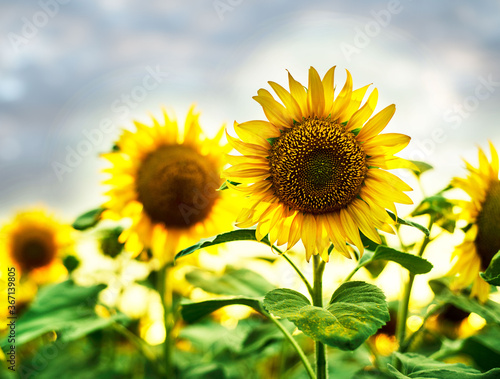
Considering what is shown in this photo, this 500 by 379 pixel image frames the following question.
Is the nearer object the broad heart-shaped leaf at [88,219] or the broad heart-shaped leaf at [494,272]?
the broad heart-shaped leaf at [494,272]

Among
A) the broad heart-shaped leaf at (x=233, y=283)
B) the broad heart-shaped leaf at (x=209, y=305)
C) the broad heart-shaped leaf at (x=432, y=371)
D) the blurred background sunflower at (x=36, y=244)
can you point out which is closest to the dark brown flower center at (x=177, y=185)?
the broad heart-shaped leaf at (x=233, y=283)

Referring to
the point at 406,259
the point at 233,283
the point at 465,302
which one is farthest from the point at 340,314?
the point at 233,283

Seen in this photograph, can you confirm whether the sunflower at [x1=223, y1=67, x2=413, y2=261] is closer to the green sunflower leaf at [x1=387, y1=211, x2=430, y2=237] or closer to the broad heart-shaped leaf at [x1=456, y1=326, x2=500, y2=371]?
the green sunflower leaf at [x1=387, y1=211, x2=430, y2=237]

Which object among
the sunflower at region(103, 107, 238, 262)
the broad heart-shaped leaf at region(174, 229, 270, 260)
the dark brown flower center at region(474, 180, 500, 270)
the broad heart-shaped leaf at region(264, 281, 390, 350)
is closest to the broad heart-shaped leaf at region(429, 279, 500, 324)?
the dark brown flower center at region(474, 180, 500, 270)

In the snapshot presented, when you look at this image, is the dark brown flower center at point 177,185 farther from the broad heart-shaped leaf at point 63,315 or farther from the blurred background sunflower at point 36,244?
the blurred background sunflower at point 36,244

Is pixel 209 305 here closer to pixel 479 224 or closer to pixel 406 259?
pixel 406 259

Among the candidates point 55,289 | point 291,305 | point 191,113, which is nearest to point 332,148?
point 291,305

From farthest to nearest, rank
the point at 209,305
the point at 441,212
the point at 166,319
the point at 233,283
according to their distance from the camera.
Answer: the point at 166,319
the point at 233,283
the point at 441,212
the point at 209,305
